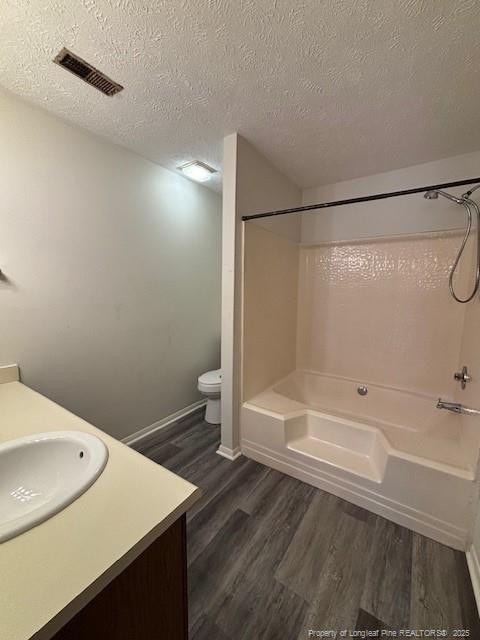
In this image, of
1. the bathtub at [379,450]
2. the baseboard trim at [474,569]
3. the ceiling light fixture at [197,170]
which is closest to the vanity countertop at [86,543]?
the bathtub at [379,450]

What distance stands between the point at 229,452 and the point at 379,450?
105cm

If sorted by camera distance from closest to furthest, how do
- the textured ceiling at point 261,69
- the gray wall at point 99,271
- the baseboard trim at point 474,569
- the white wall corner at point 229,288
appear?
1. the textured ceiling at point 261,69
2. the baseboard trim at point 474,569
3. the gray wall at point 99,271
4. the white wall corner at point 229,288

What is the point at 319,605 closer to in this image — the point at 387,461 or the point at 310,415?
the point at 387,461

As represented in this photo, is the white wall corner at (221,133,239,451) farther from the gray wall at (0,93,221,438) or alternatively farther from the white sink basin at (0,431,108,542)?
the white sink basin at (0,431,108,542)

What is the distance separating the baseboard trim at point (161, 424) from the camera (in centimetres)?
212

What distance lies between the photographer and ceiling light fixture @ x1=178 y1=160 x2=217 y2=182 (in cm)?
212

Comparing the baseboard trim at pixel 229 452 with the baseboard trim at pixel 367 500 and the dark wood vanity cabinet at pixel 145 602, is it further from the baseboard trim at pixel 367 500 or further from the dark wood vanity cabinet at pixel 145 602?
the dark wood vanity cabinet at pixel 145 602

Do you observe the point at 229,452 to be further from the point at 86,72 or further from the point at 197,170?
the point at 86,72

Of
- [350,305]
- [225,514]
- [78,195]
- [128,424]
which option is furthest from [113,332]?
[350,305]

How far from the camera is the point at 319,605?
3.51 ft

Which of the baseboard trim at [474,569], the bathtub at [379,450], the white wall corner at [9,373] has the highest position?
the white wall corner at [9,373]

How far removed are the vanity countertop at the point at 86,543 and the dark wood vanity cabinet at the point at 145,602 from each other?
0.05m

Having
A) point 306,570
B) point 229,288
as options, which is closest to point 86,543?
point 306,570

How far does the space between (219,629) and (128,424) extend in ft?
4.67
